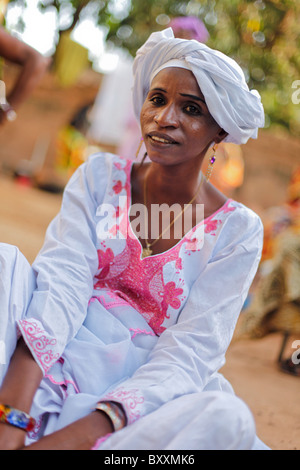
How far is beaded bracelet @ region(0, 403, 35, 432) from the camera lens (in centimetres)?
168

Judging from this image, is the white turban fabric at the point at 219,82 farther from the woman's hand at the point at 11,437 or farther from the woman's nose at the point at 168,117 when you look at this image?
the woman's hand at the point at 11,437

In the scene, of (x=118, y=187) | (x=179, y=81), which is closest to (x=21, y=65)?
(x=118, y=187)

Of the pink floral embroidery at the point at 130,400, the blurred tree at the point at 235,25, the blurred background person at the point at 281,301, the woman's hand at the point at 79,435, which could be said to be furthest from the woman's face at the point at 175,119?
the blurred tree at the point at 235,25

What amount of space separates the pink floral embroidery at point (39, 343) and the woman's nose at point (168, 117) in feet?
2.83

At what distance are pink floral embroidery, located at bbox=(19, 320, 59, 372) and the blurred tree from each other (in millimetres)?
10472

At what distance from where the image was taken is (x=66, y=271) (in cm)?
217

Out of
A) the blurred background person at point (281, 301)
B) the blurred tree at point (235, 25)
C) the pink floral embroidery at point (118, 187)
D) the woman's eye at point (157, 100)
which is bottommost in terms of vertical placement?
the blurred background person at point (281, 301)

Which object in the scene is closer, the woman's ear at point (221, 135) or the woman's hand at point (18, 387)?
the woman's hand at point (18, 387)

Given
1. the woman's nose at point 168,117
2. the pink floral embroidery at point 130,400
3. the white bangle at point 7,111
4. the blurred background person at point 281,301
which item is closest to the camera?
the pink floral embroidery at point 130,400

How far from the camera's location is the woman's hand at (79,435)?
5.33 ft

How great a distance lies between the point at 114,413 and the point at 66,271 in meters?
0.62

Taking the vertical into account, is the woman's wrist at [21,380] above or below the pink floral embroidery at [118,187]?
below

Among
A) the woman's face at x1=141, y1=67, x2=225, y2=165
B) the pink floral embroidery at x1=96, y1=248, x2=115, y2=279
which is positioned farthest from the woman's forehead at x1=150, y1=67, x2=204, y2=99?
the pink floral embroidery at x1=96, y1=248, x2=115, y2=279

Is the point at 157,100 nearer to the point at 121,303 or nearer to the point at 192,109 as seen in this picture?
the point at 192,109
